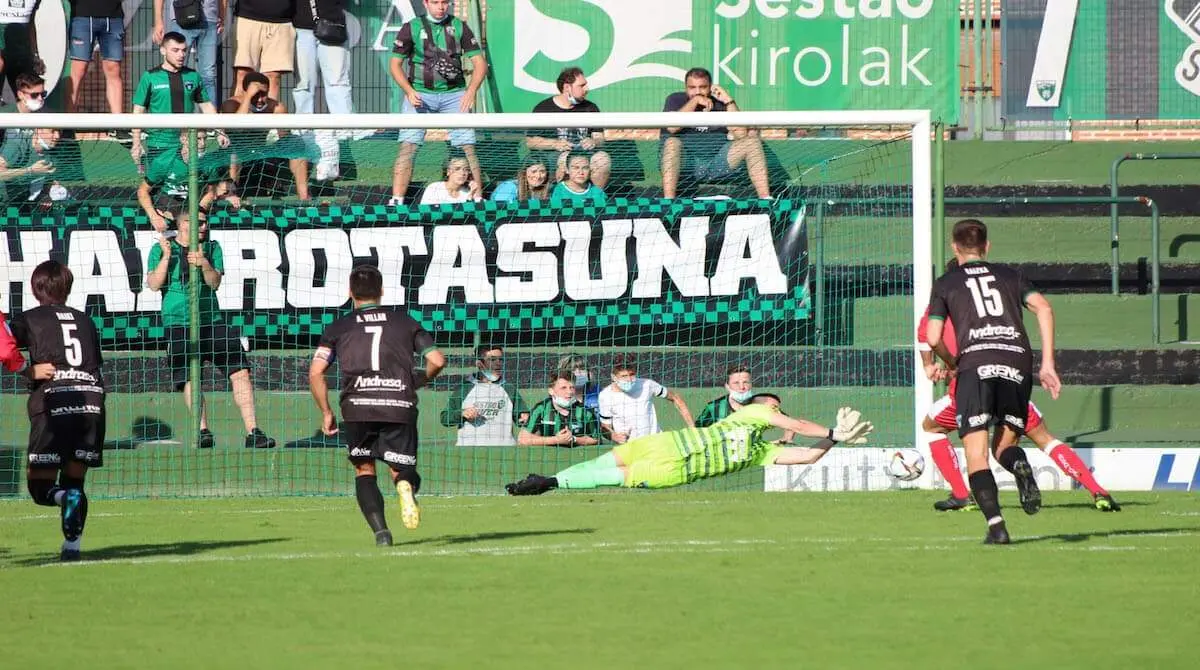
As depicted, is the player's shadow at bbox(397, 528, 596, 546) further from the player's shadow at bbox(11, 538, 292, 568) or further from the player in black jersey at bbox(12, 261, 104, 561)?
the player in black jersey at bbox(12, 261, 104, 561)

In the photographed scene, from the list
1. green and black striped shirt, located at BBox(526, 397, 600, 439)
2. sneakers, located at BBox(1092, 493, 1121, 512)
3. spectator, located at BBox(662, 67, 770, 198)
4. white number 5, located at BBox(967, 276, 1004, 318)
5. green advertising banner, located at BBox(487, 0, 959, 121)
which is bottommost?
sneakers, located at BBox(1092, 493, 1121, 512)

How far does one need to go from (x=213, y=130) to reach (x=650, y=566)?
308 inches

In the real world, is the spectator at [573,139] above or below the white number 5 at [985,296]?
above

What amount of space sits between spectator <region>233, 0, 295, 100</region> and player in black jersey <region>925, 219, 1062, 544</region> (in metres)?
9.97

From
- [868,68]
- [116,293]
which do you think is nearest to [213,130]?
[116,293]

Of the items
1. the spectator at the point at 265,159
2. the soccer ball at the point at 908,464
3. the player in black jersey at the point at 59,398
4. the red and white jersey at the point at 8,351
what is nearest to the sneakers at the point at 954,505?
the soccer ball at the point at 908,464

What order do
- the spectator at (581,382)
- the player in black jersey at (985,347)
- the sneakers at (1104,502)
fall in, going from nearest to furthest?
the player in black jersey at (985,347), the sneakers at (1104,502), the spectator at (581,382)

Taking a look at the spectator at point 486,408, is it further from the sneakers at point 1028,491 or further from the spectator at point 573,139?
the sneakers at point 1028,491

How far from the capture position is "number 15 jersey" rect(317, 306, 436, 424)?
1009 cm

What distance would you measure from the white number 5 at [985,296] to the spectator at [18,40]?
11594 mm

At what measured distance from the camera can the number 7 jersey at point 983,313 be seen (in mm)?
9797

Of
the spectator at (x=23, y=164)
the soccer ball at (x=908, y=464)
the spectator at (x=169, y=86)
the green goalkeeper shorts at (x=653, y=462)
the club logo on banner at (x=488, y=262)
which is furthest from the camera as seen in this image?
the spectator at (x=169, y=86)

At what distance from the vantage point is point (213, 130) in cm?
1562

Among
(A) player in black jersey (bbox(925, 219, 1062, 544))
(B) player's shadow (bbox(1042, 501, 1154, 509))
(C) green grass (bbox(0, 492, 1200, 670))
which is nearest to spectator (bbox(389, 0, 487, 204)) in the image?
(C) green grass (bbox(0, 492, 1200, 670))
